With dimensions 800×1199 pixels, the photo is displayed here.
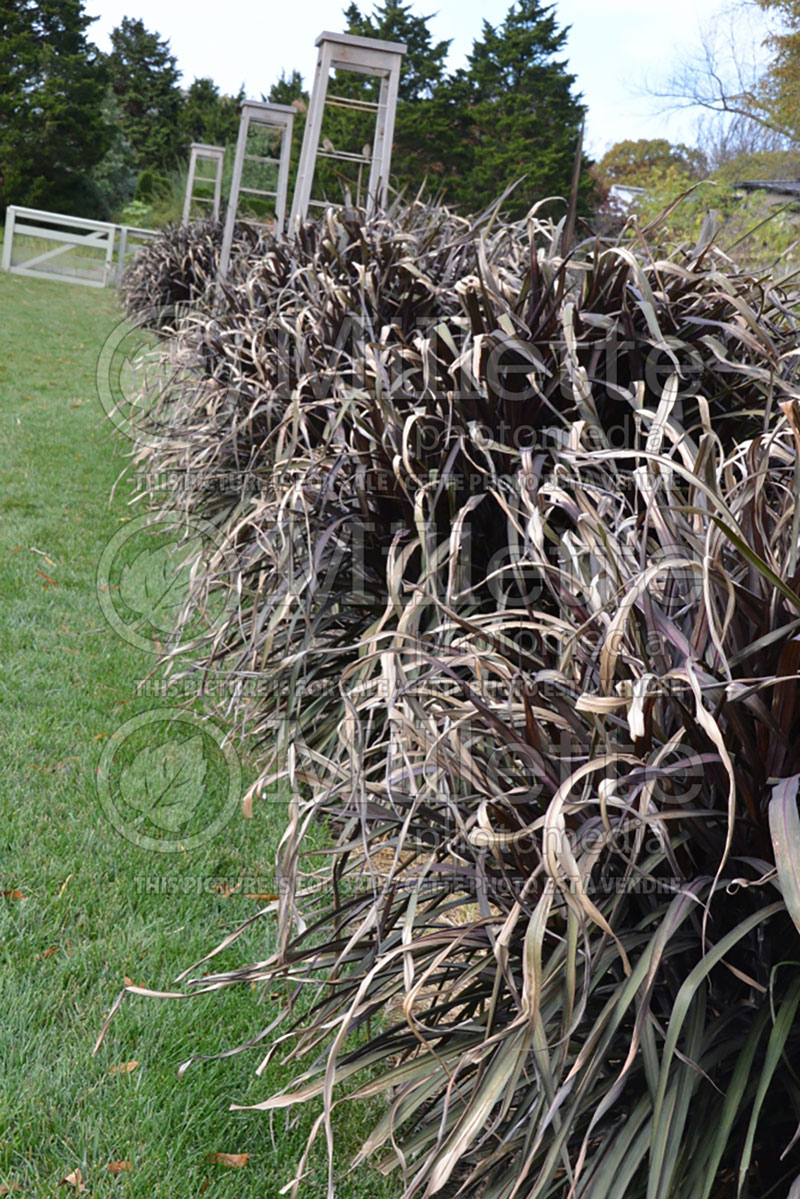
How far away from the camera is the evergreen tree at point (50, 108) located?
26.5 meters

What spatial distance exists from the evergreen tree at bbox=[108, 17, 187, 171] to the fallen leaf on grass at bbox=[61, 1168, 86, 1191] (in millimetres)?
39035

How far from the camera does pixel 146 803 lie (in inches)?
101

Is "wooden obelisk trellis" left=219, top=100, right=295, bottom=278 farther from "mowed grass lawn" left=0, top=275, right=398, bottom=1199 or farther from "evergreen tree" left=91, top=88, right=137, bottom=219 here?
"evergreen tree" left=91, top=88, right=137, bottom=219

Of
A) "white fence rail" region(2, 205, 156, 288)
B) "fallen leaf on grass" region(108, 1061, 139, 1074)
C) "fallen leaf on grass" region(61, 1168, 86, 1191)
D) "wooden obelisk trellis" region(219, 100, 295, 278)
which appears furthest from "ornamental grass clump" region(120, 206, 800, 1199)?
"white fence rail" region(2, 205, 156, 288)

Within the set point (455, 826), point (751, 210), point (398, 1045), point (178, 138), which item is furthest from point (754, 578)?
point (178, 138)

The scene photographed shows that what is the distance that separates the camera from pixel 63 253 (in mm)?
18344

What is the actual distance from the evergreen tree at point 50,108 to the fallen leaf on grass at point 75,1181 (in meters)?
28.9

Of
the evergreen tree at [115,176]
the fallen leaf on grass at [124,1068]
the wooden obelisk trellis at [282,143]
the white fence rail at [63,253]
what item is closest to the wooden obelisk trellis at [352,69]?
the wooden obelisk trellis at [282,143]

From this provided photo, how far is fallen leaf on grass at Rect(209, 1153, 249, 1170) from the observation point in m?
1.54

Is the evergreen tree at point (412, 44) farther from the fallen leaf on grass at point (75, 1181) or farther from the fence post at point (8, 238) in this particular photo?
the fallen leaf on grass at point (75, 1181)

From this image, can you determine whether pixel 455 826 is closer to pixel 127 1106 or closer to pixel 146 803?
pixel 127 1106

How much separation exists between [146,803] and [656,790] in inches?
61.9

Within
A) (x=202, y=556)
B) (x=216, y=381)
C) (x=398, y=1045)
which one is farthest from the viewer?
(x=216, y=381)

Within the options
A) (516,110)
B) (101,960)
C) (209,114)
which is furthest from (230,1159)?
(209,114)
